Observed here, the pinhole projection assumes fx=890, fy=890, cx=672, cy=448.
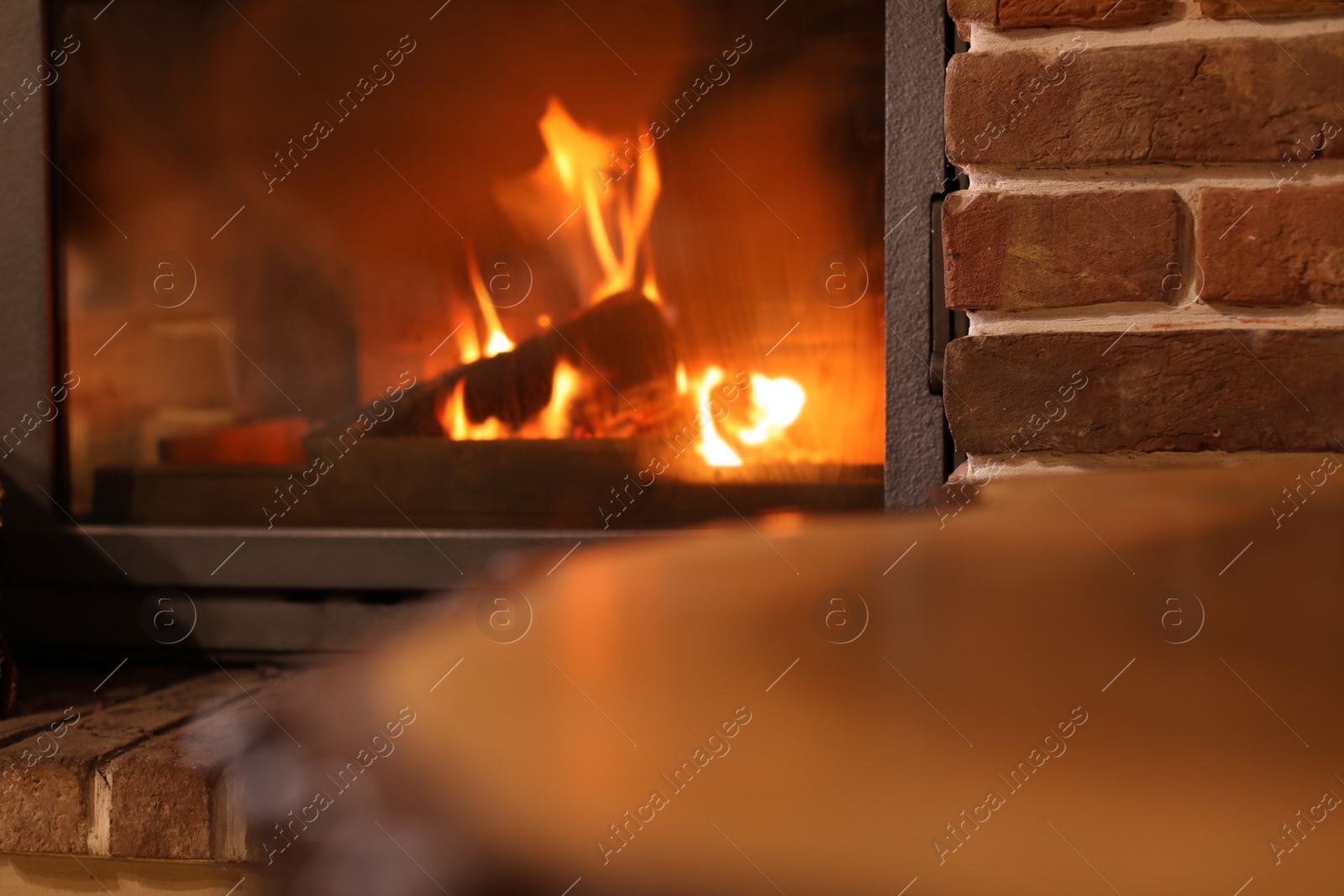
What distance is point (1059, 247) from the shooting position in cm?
63

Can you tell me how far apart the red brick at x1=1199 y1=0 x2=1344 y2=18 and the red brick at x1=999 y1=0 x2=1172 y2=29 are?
0.12 feet

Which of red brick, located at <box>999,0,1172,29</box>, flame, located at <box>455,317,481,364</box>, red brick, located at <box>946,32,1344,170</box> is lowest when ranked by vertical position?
red brick, located at <box>946,32,1344,170</box>

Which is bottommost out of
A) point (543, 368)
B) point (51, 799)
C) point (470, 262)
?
point (51, 799)

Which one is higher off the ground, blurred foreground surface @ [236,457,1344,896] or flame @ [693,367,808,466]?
flame @ [693,367,808,466]

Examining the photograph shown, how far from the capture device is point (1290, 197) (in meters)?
0.60

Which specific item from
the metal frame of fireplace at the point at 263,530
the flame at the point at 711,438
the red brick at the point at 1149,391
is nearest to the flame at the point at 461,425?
the metal frame of fireplace at the point at 263,530

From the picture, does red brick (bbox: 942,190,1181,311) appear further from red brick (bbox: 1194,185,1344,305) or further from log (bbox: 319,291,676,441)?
log (bbox: 319,291,676,441)

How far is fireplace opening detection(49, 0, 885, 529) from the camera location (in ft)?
3.11

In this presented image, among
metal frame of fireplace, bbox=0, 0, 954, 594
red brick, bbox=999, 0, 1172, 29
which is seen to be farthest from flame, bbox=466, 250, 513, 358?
red brick, bbox=999, 0, 1172, 29

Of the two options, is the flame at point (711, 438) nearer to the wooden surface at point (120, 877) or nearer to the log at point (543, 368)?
the log at point (543, 368)

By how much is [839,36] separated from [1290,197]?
1.58ft

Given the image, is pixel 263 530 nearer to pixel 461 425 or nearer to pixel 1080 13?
pixel 461 425

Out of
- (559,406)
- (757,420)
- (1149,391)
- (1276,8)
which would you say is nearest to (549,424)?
(559,406)

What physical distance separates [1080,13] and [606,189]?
0.51 metres
